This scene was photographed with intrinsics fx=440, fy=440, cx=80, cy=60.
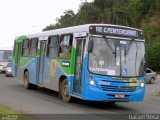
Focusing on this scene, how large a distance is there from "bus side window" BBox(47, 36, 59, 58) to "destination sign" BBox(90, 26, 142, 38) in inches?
135

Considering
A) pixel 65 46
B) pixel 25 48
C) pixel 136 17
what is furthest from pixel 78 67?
pixel 136 17

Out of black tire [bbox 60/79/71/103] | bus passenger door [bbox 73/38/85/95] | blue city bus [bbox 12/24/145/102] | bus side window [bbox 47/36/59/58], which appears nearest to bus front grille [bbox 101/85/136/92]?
blue city bus [bbox 12/24/145/102]

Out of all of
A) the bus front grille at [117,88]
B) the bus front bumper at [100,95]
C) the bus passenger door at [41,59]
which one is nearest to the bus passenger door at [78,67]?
the bus front bumper at [100,95]

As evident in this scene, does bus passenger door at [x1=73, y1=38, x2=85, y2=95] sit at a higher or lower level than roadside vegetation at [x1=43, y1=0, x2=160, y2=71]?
lower

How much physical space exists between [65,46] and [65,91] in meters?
1.88

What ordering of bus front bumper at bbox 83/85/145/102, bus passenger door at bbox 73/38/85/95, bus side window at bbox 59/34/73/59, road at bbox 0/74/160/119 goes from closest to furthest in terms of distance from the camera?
road at bbox 0/74/160/119
bus front bumper at bbox 83/85/145/102
bus passenger door at bbox 73/38/85/95
bus side window at bbox 59/34/73/59

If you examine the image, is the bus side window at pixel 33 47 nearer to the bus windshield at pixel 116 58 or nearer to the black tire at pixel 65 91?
the black tire at pixel 65 91

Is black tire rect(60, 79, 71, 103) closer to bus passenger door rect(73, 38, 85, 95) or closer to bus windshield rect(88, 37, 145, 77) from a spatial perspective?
bus passenger door rect(73, 38, 85, 95)

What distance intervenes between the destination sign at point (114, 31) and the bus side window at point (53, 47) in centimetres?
342

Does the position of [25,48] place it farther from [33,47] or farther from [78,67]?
[78,67]

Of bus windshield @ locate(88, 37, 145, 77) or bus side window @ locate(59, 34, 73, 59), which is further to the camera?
bus side window @ locate(59, 34, 73, 59)

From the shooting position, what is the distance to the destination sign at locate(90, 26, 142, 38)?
53.1 ft

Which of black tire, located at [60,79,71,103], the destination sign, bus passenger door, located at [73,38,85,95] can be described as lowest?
black tire, located at [60,79,71,103]

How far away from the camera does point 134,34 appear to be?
16828 millimetres
